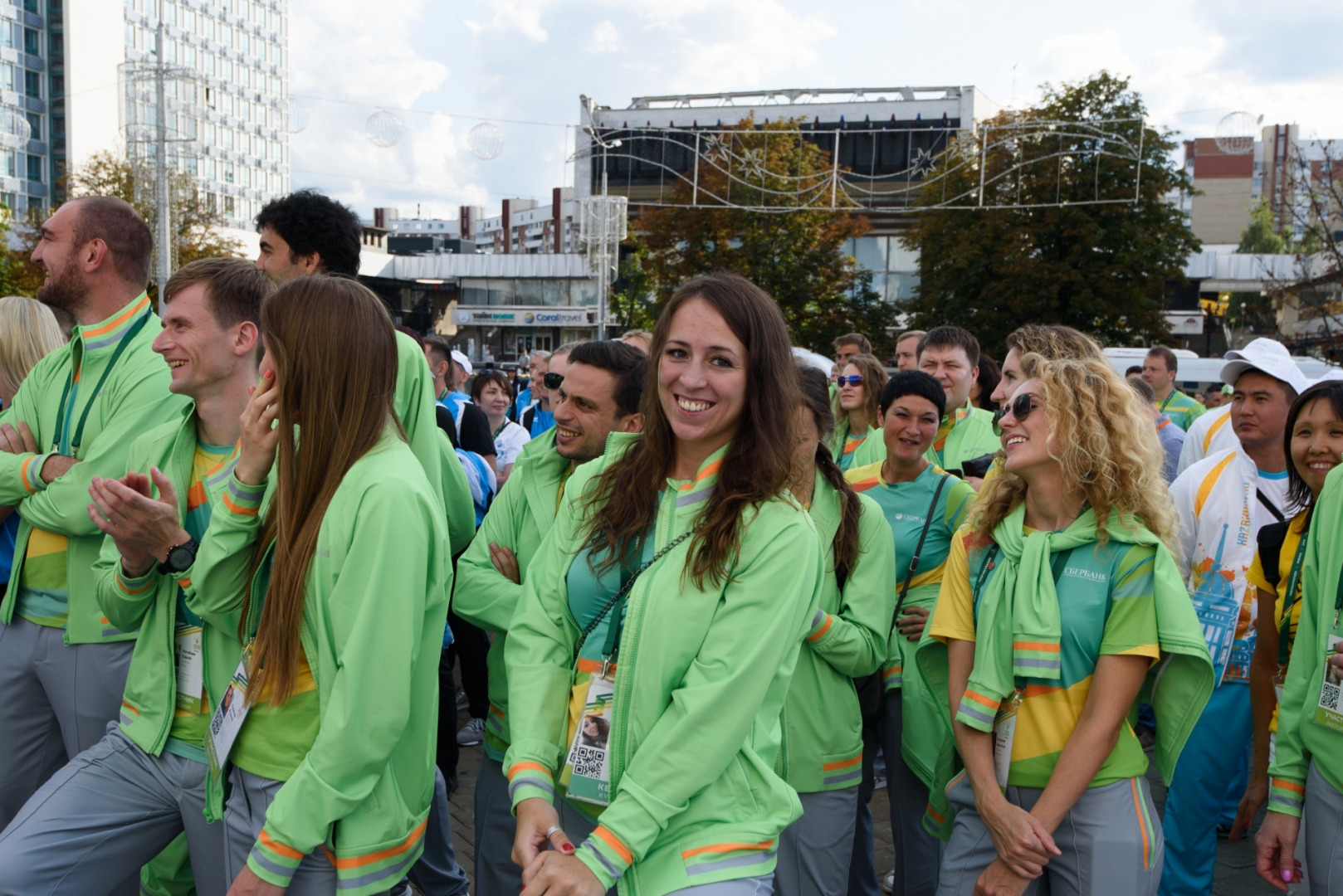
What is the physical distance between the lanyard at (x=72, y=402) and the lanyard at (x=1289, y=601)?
3.82 metres

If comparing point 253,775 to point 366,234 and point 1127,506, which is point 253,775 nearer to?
point 1127,506

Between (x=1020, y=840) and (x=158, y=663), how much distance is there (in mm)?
2229

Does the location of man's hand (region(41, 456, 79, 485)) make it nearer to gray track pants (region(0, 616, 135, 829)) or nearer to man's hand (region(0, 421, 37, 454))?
man's hand (region(0, 421, 37, 454))

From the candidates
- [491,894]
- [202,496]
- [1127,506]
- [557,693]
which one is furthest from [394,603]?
[1127,506]

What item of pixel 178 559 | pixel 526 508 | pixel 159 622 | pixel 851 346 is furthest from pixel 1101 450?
pixel 851 346

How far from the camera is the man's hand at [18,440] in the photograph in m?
3.70

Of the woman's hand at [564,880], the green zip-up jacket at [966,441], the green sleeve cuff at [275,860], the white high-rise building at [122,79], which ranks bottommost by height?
the green sleeve cuff at [275,860]

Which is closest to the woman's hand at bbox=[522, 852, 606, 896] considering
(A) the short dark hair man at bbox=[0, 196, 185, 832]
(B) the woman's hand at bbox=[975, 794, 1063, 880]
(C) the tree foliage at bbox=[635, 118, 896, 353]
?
(B) the woman's hand at bbox=[975, 794, 1063, 880]

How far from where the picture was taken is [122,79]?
199 feet

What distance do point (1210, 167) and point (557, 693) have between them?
10517 centimetres

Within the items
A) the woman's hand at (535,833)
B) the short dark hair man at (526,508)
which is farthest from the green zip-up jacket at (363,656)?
the short dark hair man at (526,508)

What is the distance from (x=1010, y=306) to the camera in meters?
28.3

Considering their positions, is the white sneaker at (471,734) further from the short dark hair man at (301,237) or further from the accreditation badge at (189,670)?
the accreditation badge at (189,670)

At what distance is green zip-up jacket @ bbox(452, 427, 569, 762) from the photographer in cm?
338
